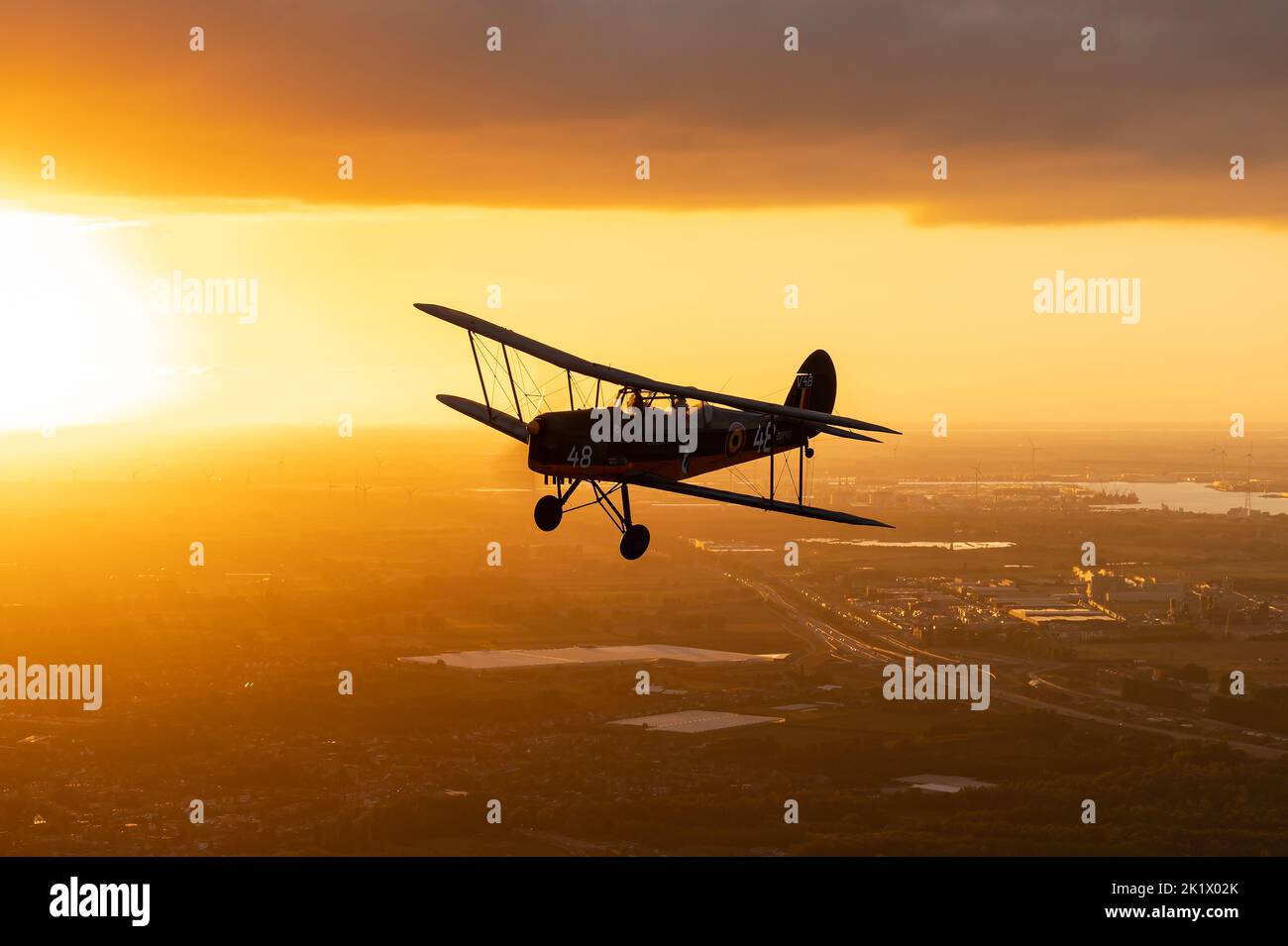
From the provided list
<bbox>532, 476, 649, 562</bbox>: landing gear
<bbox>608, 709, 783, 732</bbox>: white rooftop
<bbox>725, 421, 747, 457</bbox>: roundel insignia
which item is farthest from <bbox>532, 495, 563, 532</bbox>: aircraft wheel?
<bbox>608, 709, 783, 732</bbox>: white rooftop

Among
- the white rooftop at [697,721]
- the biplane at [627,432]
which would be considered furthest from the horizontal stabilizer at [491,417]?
the white rooftop at [697,721]

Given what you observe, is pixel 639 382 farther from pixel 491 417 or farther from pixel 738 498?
pixel 491 417

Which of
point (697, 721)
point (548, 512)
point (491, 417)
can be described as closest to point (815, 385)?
point (491, 417)

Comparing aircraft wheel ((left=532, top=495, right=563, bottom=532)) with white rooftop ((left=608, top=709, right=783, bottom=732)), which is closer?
aircraft wheel ((left=532, top=495, right=563, bottom=532))

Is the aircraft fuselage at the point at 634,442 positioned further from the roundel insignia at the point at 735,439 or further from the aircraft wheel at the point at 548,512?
the aircraft wheel at the point at 548,512

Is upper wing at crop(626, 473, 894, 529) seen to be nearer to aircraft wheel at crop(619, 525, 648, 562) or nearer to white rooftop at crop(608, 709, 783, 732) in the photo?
aircraft wheel at crop(619, 525, 648, 562)
